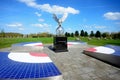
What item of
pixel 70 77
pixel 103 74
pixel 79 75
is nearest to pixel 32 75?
pixel 70 77

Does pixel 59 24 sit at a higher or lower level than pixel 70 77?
higher

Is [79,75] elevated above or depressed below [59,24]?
below

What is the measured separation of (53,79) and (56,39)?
877cm

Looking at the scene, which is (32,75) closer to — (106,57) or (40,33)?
(106,57)

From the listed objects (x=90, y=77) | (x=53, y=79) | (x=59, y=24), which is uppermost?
(x=59, y=24)

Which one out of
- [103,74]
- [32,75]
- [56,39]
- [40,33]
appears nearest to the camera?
[32,75]

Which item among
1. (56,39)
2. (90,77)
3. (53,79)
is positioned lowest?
(90,77)

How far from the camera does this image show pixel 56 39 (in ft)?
43.2

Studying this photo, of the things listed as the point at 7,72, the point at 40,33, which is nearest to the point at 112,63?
the point at 7,72

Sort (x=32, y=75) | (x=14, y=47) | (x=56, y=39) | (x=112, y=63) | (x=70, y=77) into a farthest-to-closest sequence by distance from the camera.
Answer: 1. (x=14, y=47)
2. (x=56, y=39)
3. (x=112, y=63)
4. (x=70, y=77)
5. (x=32, y=75)

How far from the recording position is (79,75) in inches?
245

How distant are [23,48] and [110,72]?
10.0m

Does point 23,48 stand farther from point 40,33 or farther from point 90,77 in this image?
point 40,33

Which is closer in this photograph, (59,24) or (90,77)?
(90,77)
